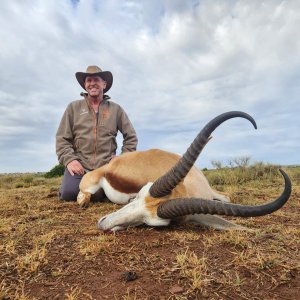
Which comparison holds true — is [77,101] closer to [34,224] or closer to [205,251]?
[34,224]

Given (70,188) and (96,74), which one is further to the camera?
(96,74)

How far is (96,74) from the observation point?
7840 millimetres

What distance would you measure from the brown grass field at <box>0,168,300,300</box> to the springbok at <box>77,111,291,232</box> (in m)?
0.15

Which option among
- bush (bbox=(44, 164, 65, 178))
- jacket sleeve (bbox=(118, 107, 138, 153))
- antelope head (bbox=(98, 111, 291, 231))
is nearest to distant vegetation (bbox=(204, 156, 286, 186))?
jacket sleeve (bbox=(118, 107, 138, 153))

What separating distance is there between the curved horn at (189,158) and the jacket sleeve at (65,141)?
3821mm

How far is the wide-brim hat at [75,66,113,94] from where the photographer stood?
7816 millimetres

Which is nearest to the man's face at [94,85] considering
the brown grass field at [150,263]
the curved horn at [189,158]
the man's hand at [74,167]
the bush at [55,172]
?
the man's hand at [74,167]

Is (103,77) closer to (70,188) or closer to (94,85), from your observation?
(94,85)

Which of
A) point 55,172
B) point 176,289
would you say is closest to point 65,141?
point 176,289

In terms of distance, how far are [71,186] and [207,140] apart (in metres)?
4.45

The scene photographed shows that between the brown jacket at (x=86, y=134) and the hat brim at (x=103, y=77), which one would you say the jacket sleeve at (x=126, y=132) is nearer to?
the brown jacket at (x=86, y=134)

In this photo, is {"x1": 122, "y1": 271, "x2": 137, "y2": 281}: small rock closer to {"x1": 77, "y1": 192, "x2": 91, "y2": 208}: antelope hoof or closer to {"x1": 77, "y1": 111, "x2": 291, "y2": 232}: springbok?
{"x1": 77, "y1": 111, "x2": 291, "y2": 232}: springbok

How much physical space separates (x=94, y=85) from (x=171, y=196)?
4.30m

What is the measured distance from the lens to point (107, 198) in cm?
694
